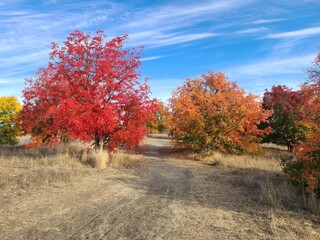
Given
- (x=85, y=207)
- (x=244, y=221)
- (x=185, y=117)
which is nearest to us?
(x=244, y=221)

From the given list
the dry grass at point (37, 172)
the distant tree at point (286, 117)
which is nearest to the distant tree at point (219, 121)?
the distant tree at point (286, 117)

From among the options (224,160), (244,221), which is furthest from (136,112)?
(244,221)

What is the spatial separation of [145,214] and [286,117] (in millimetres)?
17206

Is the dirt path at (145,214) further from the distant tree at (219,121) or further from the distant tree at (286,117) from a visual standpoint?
the distant tree at (286,117)

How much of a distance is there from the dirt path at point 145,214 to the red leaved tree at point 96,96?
3424 millimetres

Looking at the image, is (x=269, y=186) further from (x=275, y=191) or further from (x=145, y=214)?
(x=145, y=214)

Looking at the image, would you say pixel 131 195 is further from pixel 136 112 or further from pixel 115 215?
pixel 136 112

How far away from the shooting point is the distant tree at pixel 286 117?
2003 cm

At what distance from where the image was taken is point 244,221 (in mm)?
5492

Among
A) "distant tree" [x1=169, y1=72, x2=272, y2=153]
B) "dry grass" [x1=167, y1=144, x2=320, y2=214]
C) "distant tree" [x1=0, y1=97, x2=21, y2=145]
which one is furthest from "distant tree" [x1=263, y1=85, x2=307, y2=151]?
"distant tree" [x1=0, y1=97, x2=21, y2=145]

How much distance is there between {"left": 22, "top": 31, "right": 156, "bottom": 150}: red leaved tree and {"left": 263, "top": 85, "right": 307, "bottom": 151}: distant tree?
456 inches

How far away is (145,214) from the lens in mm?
5789

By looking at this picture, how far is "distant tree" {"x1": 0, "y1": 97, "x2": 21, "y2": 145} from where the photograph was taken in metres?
19.8

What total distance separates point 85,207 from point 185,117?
35.7 feet
